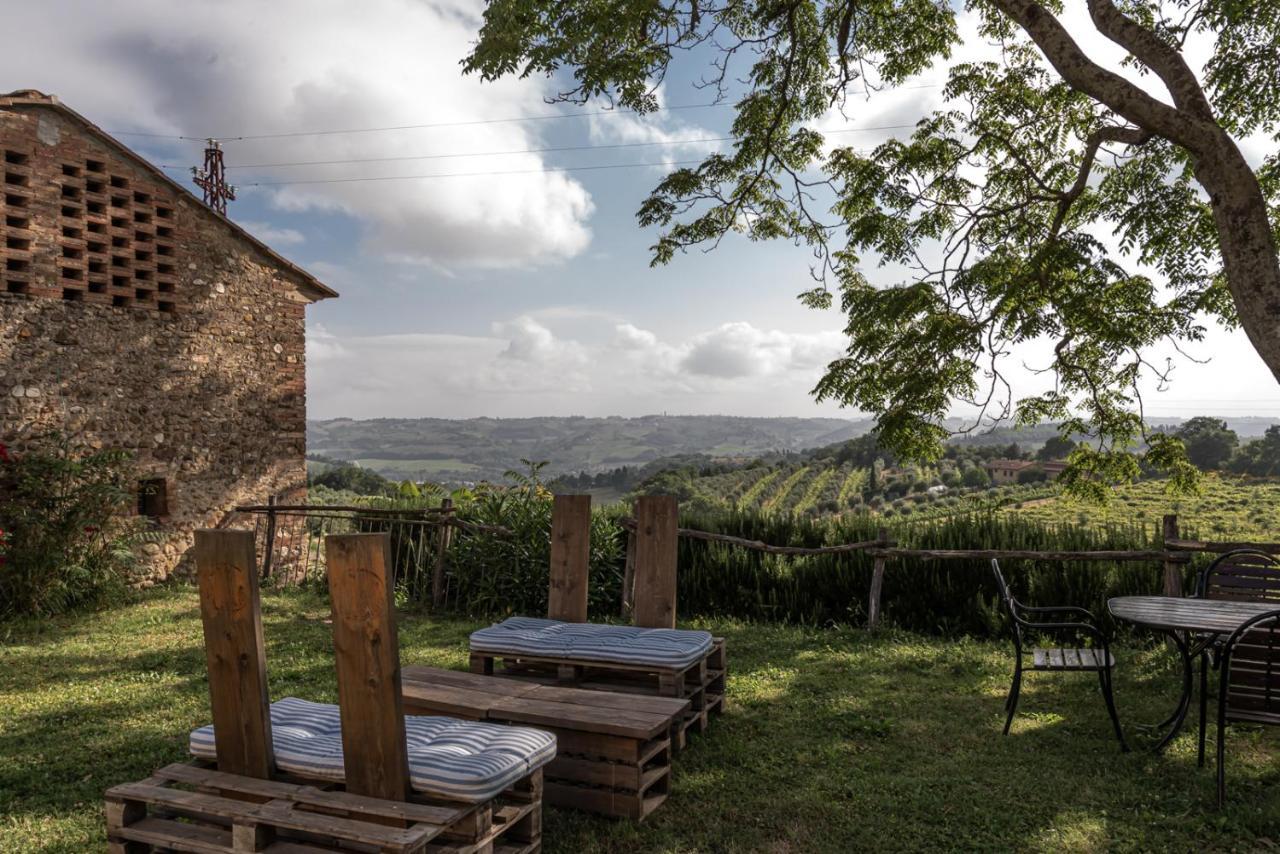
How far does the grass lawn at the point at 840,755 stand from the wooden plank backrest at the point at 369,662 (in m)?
1.07

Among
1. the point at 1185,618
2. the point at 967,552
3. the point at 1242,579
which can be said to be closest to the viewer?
the point at 1185,618

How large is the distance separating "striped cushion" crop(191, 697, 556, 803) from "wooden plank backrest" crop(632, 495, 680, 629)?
1.84m

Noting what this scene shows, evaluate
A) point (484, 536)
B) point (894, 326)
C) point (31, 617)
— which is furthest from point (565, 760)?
point (31, 617)

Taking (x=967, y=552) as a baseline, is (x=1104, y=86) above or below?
above

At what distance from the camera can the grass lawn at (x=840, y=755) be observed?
3416 millimetres

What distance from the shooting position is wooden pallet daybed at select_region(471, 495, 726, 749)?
13.8 ft

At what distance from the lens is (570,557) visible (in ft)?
16.1

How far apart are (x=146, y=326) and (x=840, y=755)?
9745mm

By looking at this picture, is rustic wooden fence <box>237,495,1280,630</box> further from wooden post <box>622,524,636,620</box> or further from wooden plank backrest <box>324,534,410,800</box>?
wooden plank backrest <box>324,534,410,800</box>

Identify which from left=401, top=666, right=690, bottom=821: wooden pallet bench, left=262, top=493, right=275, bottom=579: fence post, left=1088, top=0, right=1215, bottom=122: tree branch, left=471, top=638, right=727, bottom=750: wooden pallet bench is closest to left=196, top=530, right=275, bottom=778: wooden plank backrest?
left=401, top=666, right=690, bottom=821: wooden pallet bench

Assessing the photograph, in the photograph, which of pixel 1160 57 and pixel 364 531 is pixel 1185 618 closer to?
pixel 1160 57

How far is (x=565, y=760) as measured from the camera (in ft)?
11.8

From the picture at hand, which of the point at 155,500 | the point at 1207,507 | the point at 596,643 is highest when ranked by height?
the point at 155,500

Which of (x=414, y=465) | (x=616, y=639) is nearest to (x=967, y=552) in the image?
(x=616, y=639)
